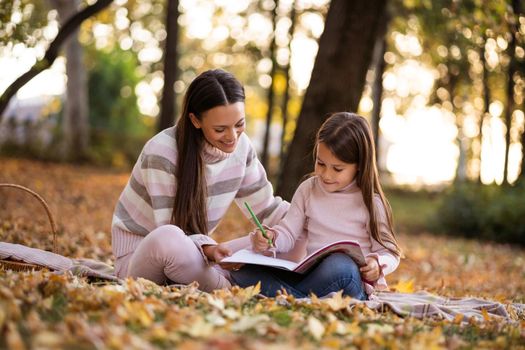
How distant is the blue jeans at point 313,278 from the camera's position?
3535 millimetres

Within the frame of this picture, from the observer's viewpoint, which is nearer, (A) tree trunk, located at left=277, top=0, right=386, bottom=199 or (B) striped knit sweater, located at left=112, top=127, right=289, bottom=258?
(B) striped knit sweater, located at left=112, top=127, right=289, bottom=258

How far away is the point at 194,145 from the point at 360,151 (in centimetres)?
97

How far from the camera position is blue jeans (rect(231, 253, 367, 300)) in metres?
3.54

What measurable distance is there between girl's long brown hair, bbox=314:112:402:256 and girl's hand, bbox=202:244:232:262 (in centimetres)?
81

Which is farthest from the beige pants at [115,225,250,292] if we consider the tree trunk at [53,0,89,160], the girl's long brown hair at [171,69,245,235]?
the tree trunk at [53,0,89,160]

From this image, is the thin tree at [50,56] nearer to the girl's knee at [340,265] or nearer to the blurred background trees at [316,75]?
the blurred background trees at [316,75]

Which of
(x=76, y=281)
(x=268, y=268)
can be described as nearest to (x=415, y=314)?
(x=268, y=268)

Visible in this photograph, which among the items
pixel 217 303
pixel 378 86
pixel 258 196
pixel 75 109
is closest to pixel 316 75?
pixel 258 196

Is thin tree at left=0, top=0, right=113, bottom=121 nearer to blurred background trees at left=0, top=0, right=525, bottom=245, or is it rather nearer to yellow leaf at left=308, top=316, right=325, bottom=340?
blurred background trees at left=0, top=0, right=525, bottom=245

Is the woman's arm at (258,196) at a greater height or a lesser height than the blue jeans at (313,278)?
greater

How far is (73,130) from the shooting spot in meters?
17.3

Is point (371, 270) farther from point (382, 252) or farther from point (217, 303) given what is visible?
point (217, 303)

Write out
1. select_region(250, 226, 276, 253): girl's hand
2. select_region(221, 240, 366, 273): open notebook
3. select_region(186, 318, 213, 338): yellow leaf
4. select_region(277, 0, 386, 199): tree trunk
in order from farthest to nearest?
select_region(277, 0, 386, 199): tree trunk < select_region(250, 226, 276, 253): girl's hand < select_region(221, 240, 366, 273): open notebook < select_region(186, 318, 213, 338): yellow leaf

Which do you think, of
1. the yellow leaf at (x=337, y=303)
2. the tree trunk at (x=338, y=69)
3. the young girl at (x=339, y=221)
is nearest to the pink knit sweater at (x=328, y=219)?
the young girl at (x=339, y=221)
